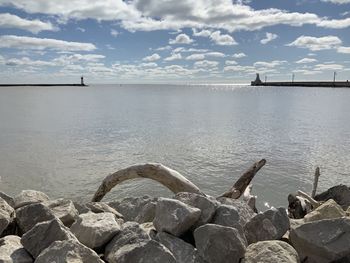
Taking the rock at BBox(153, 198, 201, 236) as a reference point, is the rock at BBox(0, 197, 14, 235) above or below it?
below

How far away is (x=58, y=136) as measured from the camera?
1451 inches

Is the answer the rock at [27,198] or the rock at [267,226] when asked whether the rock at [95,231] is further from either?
the rock at [27,198]

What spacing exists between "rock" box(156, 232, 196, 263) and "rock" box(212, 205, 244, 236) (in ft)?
2.40

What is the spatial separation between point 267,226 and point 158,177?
5.11 meters

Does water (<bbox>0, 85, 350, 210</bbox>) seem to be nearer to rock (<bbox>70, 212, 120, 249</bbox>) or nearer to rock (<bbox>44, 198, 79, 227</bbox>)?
rock (<bbox>44, 198, 79, 227</bbox>)

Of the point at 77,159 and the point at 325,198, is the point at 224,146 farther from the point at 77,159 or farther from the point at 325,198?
the point at 325,198

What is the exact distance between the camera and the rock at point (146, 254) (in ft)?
15.7

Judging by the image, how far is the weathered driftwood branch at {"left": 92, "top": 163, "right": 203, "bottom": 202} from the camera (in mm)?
10352

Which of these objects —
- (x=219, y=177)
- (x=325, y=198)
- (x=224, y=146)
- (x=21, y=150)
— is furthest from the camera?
(x=224, y=146)

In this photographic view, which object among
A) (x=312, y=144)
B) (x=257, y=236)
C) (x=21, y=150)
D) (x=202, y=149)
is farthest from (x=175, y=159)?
(x=257, y=236)

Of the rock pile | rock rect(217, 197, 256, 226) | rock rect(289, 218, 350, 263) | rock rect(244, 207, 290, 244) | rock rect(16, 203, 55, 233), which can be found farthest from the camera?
rock rect(217, 197, 256, 226)

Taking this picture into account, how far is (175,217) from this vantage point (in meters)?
5.47

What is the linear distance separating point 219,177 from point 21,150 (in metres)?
16.1

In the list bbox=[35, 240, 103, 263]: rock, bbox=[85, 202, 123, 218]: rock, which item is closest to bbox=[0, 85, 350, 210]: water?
bbox=[85, 202, 123, 218]: rock
